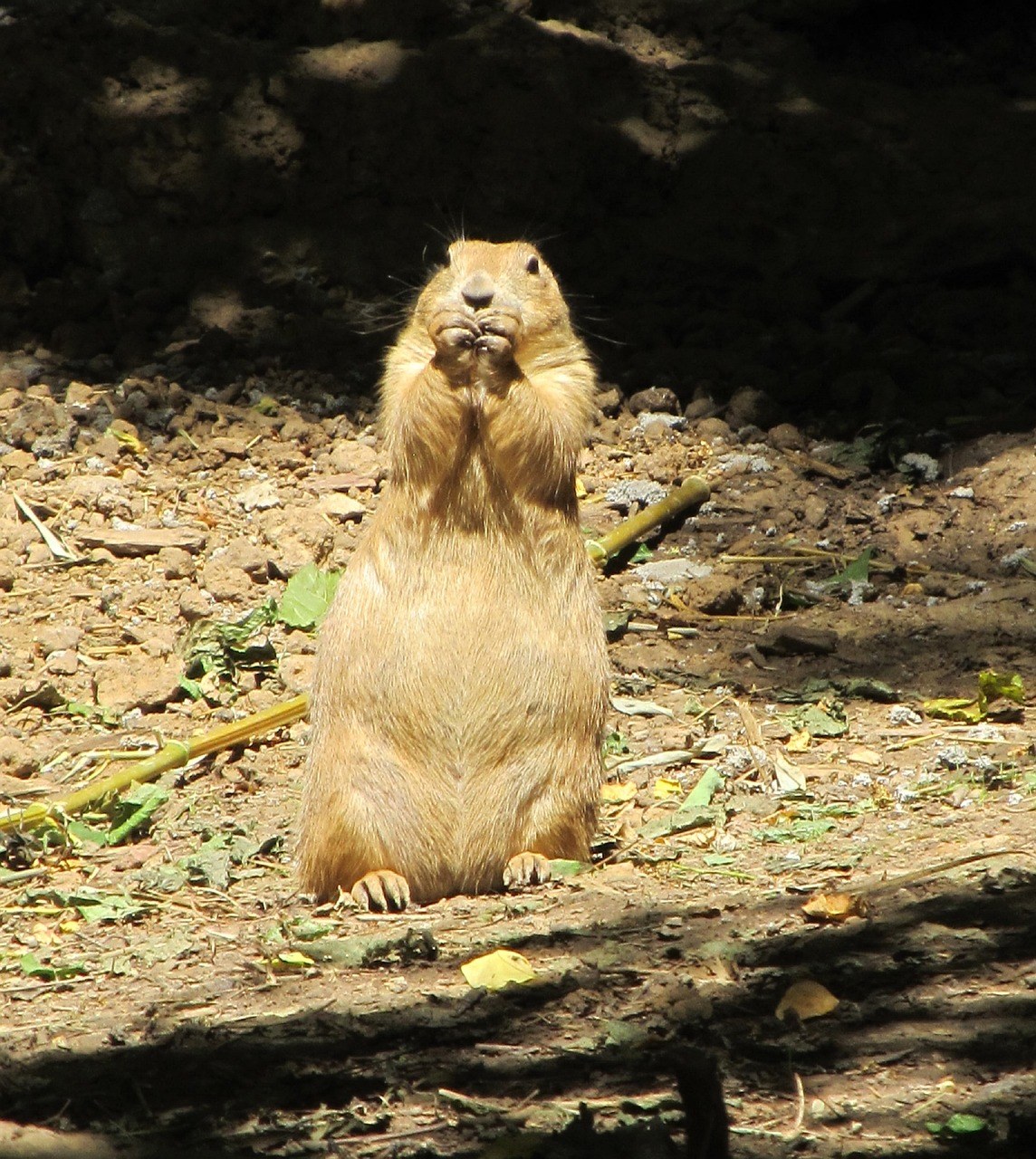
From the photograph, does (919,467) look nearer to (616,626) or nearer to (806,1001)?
(616,626)

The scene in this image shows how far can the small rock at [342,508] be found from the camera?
7855mm

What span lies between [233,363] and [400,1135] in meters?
6.38

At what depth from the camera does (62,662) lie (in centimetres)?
683

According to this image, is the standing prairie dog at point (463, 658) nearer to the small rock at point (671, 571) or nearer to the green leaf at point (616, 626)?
the green leaf at point (616, 626)

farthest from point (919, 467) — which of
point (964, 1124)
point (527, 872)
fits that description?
point (964, 1124)

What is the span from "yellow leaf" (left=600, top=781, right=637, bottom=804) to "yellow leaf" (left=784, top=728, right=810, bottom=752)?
Result: 584 mm

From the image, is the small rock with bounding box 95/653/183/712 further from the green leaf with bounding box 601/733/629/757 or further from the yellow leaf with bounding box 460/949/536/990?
the yellow leaf with bounding box 460/949/536/990

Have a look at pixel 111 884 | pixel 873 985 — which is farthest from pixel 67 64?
pixel 873 985

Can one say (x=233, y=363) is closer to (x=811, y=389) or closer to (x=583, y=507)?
(x=583, y=507)

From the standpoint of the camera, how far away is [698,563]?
754cm

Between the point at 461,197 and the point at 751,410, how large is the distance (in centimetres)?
208

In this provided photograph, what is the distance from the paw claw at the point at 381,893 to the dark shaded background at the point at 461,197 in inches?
180

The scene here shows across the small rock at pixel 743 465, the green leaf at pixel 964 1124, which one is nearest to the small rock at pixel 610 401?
the small rock at pixel 743 465

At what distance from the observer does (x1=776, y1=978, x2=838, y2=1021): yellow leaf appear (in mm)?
3586
